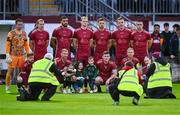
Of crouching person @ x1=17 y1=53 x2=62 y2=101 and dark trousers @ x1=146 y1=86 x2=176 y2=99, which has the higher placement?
crouching person @ x1=17 y1=53 x2=62 y2=101

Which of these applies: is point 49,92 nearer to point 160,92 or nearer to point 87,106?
point 87,106

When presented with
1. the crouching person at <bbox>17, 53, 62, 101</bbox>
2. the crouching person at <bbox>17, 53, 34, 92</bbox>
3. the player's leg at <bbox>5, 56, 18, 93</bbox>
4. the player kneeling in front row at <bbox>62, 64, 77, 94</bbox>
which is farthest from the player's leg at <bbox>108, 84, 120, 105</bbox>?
the player's leg at <bbox>5, 56, 18, 93</bbox>

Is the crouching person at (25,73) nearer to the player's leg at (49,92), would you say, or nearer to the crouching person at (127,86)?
the player's leg at (49,92)

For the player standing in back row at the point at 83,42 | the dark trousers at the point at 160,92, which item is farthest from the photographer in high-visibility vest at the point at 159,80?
the player standing in back row at the point at 83,42

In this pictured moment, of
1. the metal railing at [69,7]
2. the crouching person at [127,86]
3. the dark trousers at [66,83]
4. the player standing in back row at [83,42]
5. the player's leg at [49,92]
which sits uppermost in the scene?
the metal railing at [69,7]

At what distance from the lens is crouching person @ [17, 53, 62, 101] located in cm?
2562

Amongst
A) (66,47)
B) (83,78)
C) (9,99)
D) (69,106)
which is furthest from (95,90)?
(69,106)

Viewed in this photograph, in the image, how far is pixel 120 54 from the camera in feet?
108

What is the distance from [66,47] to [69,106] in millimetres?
8971

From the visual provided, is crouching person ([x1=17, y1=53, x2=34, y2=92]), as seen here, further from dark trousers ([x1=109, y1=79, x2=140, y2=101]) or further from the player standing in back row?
dark trousers ([x1=109, y1=79, x2=140, y2=101])

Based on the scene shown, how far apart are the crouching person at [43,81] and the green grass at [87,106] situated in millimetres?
316

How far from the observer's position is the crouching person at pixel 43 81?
25.6 m

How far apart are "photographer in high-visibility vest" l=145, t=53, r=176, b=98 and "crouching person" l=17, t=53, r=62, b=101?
9.69 feet

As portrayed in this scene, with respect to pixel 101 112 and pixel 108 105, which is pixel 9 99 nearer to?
pixel 108 105
